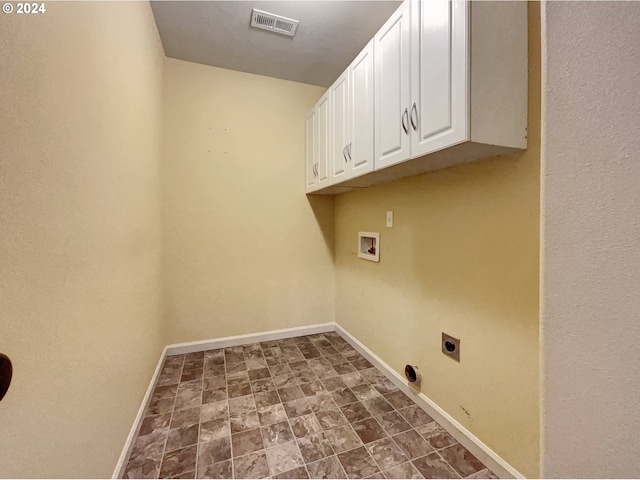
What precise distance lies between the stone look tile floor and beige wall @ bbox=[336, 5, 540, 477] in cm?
26

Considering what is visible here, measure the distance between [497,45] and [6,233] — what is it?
168 cm

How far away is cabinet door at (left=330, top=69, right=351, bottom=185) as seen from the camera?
75.4 inches

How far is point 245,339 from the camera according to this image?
2.68 meters

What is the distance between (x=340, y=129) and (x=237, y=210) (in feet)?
4.25

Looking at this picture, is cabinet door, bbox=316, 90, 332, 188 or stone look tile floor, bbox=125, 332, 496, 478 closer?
stone look tile floor, bbox=125, 332, 496, 478

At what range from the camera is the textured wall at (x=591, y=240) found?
17.1 inches

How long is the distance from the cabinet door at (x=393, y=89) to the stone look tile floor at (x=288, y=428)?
1537 mm

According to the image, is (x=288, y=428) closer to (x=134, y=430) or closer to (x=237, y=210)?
(x=134, y=430)

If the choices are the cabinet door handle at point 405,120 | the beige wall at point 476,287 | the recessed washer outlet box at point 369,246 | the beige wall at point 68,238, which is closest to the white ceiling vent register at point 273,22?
the beige wall at point 68,238

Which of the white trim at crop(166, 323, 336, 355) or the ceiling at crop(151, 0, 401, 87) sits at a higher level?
the ceiling at crop(151, 0, 401, 87)

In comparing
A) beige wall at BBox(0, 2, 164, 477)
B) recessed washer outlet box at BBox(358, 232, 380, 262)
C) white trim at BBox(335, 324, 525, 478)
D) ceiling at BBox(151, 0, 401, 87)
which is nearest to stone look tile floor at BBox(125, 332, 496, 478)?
white trim at BBox(335, 324, 525, 478)

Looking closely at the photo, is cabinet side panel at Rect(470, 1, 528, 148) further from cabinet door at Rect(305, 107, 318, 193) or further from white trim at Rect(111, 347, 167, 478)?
white trim at Rect(111, 347, 167, 478)

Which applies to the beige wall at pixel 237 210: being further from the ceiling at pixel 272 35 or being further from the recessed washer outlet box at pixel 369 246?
the recessed washer outlet box at pixel 369 246

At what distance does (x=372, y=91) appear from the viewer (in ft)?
5.26
